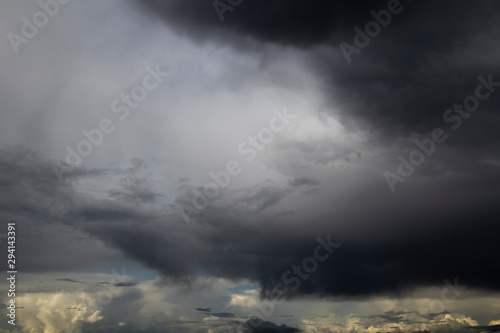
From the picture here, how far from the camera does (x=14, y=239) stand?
81.4 m

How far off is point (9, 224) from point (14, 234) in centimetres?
364

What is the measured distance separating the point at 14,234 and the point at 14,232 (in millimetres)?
829

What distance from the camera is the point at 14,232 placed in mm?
82188

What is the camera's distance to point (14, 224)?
84375 mm

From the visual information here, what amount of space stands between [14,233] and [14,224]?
145 inches

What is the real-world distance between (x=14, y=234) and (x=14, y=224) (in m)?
4.12

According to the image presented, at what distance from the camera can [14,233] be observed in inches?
3226

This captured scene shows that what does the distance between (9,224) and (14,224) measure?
60.7 inches

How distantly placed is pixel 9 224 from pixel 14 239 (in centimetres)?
480

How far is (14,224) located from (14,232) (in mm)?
3294

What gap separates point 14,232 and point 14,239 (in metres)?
2.00

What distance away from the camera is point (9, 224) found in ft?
272
